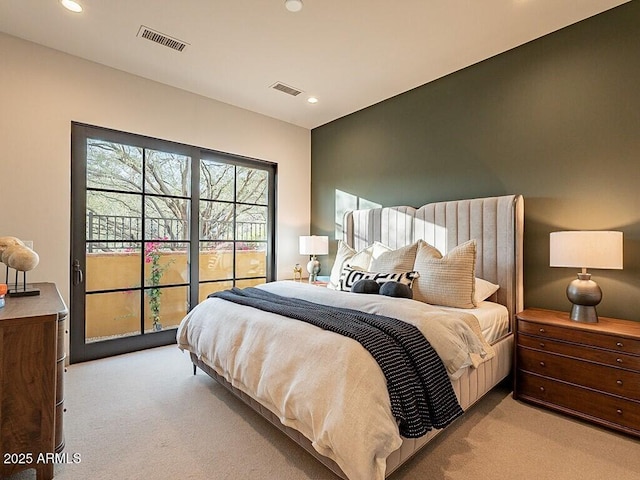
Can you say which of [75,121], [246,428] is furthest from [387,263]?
[75,121]

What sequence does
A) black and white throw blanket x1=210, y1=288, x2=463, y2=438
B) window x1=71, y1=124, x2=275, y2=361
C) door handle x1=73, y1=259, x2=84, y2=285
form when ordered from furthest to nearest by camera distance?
window x1=71, y1=124, x2=275, y2=361 → door handle x1=73, y1=259, x2=84, y2=285 → black and white throw blanket x1=210, y1=288, x2=463, y2=438

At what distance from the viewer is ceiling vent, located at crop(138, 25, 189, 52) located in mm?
2773

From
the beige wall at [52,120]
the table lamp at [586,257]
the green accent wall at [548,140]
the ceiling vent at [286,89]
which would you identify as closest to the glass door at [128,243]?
the beige wall at [52,120]

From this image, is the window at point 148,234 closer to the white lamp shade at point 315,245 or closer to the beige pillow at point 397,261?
the white lamp shade at point 315,245

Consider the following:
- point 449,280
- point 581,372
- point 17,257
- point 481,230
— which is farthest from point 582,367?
point 17,257

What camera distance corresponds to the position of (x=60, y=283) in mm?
3090

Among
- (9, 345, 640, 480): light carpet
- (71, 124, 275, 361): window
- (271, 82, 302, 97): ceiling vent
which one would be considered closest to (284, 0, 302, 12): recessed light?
(271, 82, 302, 97): ceiling vent

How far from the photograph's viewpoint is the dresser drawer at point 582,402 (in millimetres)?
2037

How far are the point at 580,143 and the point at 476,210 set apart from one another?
36.0 inches

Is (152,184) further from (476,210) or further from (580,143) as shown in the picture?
(580,143)

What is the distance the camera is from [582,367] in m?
2.21

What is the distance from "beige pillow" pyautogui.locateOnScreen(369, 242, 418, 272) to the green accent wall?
0.90 meters

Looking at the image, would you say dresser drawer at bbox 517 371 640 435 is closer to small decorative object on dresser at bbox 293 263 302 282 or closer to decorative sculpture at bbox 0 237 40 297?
small decorative object on dresser at bbox 293 263 302 282

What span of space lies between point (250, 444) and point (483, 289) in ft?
6.99
